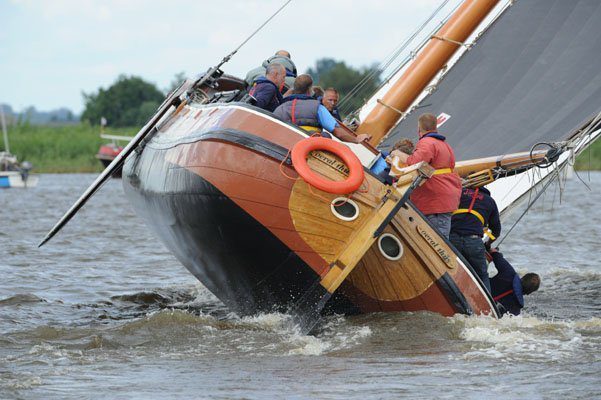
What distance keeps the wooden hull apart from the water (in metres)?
0.19

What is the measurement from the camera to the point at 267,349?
7.82 m

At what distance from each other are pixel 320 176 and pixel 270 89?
1.42 meters

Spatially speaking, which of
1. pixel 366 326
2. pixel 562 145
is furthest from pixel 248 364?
pixel 562 145

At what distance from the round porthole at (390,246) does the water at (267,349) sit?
0.55 metres

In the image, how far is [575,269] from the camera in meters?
13.8

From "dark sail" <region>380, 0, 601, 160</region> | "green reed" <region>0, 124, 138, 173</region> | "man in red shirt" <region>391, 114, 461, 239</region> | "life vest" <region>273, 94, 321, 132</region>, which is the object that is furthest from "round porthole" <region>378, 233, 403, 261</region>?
"green reed" <region>0, 124, 138, 173</region>

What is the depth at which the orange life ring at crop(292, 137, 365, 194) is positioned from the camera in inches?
298

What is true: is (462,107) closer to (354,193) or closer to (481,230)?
(481,230)

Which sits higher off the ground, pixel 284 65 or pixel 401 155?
pixel 284 65

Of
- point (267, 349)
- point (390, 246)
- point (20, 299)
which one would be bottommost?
point (20, 299)

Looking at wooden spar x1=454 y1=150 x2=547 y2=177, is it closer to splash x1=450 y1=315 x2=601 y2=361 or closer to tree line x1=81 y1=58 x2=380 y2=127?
splash x1=450 y1=315 x2=601 y2=361

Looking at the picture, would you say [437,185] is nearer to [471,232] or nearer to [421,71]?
[471,232]

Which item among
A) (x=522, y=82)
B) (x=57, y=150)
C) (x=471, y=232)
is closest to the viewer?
A: (x=471, y=232)

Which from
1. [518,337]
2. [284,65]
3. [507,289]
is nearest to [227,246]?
[518,337]
